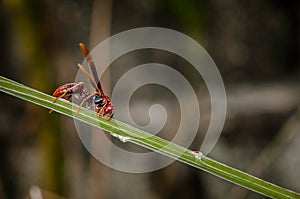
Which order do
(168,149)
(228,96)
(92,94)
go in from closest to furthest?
(168,149) < (92,94) < (228,96)

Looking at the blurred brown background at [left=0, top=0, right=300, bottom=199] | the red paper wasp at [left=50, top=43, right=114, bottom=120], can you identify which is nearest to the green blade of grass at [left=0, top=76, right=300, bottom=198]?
the red paper wasp at [left=50, top=43, right=114, bottom=120]

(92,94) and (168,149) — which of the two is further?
(92,94)

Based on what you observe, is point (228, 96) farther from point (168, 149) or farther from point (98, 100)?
point (168, 149)

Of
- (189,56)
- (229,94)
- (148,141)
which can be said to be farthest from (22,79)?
(148,141)

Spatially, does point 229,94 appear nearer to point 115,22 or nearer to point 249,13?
point 249,13

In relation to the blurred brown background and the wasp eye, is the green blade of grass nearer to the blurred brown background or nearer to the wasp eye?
the wasp eye

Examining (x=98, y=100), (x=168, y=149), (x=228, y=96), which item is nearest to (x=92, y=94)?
(x=98, y=100)

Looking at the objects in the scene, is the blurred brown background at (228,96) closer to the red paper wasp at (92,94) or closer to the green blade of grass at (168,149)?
the red paper wasp at (92,94)

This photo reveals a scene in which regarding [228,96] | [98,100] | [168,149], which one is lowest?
[168,149]
